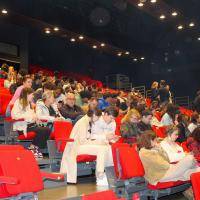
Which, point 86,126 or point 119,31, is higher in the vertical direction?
point 119,31

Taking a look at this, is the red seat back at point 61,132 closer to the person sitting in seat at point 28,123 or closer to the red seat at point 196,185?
the person sitting in seat at point 28,123

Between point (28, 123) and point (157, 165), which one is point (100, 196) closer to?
point (157, 165)

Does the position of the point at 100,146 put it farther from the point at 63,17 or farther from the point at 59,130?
the point at 63,17

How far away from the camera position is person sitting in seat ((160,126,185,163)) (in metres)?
4.91

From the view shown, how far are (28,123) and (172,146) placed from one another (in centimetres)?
192

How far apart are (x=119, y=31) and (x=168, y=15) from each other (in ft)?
10.7

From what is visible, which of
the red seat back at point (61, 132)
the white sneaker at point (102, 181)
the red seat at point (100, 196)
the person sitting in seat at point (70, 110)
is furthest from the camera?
the person sitting in seat at point (70, 110)

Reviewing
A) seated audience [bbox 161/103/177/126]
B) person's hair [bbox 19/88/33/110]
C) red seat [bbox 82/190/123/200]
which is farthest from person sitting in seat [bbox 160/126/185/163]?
red seat [bbox 82/190/123/200]

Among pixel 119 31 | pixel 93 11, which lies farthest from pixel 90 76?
pixel 93 11

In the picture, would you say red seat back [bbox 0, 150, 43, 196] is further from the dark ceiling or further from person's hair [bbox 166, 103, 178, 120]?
the dark ceiling

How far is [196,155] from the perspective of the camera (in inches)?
196

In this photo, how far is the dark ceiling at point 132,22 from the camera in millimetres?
11430

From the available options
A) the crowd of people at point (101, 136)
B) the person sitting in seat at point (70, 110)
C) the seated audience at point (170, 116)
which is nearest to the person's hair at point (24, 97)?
the crowd of people at point (101, 136)

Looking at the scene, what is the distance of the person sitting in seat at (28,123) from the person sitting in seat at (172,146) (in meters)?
1.55
